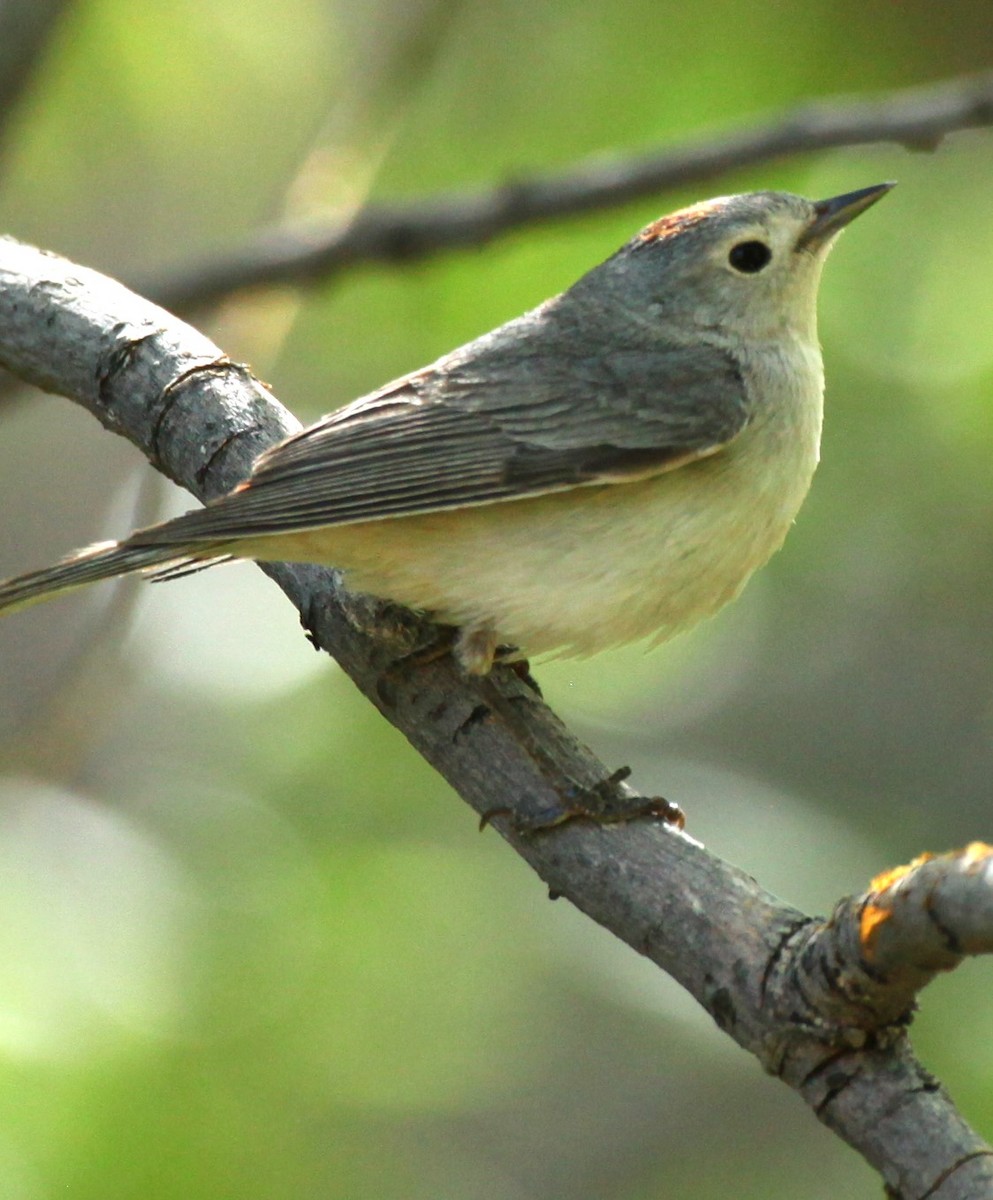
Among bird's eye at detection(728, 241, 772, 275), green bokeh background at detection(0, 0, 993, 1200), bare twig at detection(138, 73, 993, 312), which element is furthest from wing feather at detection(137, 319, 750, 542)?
green bokeh background at detection(0, 0, 993, 1200)

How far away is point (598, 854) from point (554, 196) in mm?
2678

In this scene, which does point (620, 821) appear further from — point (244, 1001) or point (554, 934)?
point (554, 934)

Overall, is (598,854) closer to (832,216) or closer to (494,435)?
(494,435)

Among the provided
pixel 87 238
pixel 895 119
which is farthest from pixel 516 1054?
pixel 87 238

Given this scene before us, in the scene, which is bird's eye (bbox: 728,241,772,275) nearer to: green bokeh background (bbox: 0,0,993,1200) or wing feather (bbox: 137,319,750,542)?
wing feather (bbox: 137,319,750,542)

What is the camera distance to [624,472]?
3824 mm

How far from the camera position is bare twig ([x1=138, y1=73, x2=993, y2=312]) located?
485 centimetres

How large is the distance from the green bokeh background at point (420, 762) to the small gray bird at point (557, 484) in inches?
45.9

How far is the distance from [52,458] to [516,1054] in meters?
4.44

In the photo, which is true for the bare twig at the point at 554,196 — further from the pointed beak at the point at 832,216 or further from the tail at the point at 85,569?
the tail at the point at 85,569

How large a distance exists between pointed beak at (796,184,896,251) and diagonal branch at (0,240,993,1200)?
1586 millimetres

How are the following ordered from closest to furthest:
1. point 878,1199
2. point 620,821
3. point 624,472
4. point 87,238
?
point 620,821, point 624,472, point 878,1199, point 87,238

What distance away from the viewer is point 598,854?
3.09 meters

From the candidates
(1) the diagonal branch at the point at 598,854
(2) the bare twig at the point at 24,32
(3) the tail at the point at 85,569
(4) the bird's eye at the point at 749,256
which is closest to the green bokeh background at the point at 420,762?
(2) the bare twig at the point at 24,32
